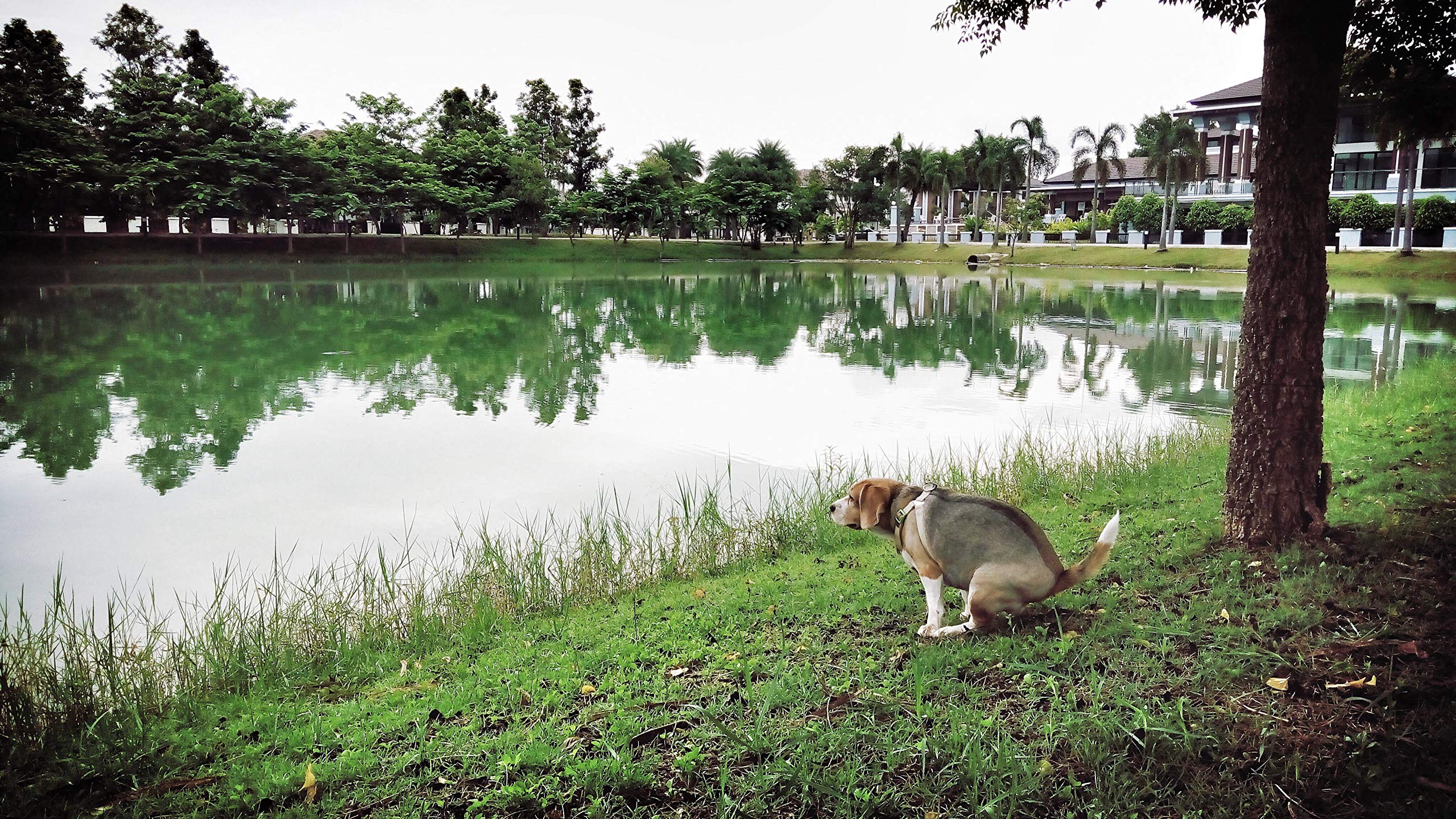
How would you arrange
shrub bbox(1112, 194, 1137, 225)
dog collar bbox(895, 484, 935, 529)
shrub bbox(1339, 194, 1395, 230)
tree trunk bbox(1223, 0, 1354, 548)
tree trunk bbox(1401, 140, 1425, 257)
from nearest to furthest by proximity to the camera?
dog collar bbox(895, 484, 935, 529)
tree trunk bbox(1223, 0, 1354, 548)
tree trunk bbox(1401, 140, 1425, 257)
shrub bbox(1339, 194, 1395, 230)
shrub bbox(1112, 194, 1137, 225)

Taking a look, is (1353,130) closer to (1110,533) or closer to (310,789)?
(1110,533)

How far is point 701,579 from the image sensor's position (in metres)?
6.38

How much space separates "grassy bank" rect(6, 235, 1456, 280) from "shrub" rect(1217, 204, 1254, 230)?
97.5 inches

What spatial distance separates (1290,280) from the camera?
4.88m

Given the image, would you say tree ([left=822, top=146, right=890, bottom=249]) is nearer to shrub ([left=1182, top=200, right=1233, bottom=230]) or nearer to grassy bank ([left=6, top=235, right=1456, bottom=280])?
grassy bank ([left=6, top=235, right=1456, bottom=280])

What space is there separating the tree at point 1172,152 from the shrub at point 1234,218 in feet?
8.67

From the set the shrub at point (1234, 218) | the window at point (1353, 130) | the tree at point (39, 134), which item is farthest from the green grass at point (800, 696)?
the window at point (1353, 130)

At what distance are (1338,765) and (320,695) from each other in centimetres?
432

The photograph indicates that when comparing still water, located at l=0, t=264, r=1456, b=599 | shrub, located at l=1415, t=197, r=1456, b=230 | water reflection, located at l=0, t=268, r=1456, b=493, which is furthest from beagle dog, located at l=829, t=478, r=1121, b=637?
shrub, located at l=1415, t=197, r=1456, b=230

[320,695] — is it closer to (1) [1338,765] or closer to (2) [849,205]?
(1) [1338,765]

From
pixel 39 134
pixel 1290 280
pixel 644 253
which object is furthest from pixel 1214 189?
pixel 39 134

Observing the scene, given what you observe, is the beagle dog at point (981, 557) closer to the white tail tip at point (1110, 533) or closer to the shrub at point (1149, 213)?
the white tail tip at point (1110, 533)

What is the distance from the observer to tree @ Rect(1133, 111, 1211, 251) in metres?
49.8

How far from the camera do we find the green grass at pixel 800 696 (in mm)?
3215
